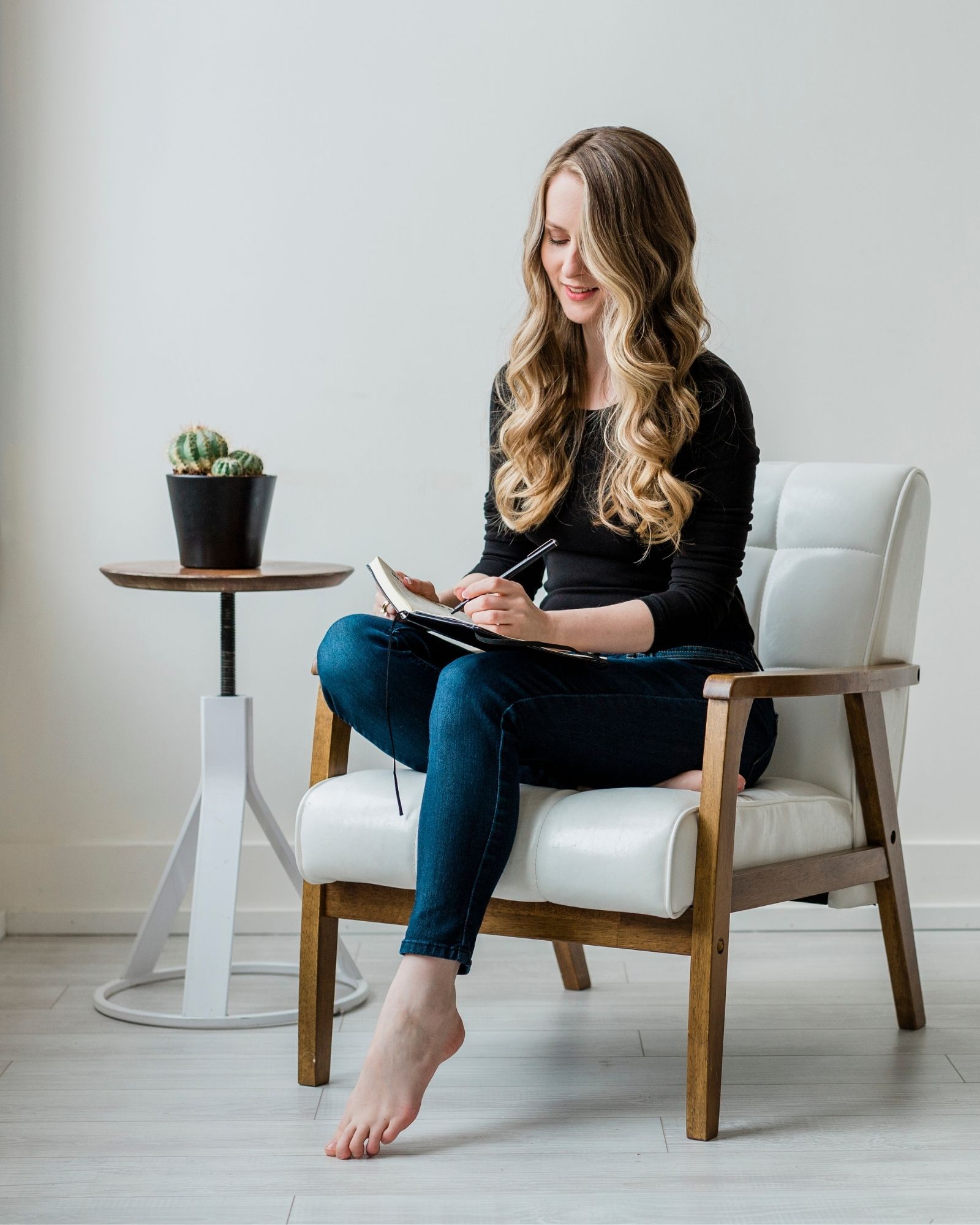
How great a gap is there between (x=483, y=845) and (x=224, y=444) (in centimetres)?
88

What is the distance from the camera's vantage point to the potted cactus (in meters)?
2.08

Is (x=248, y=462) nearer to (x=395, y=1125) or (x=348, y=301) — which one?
(x=348, y=301)

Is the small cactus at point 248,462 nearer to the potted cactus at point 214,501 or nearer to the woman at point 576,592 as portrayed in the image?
the potted cactus at point 214,501

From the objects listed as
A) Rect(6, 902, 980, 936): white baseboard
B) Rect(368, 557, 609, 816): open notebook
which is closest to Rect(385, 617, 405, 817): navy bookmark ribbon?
Rect(368, 557, 609, 816): open notebook

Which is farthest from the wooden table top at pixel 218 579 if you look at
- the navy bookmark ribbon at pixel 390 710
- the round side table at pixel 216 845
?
the navy bookmark ribbon at pixel 390 710

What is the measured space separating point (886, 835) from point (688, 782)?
41 centimetres

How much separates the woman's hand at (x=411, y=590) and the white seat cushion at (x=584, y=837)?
216mm

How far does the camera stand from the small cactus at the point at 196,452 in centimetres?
211

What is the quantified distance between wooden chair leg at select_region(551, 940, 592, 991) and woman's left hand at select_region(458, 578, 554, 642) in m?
0.78

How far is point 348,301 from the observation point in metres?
2.59

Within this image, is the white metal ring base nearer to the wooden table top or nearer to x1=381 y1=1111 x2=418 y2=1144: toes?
x1=381 y1=1111 x2=418 y2=1144: toes

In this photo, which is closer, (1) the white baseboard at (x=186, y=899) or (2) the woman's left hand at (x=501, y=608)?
(2) the woman's left hand at (x=501, y=608)

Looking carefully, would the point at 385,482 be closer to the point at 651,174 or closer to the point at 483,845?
the point at 651,174

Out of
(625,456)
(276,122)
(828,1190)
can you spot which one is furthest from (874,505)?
(276,122)
